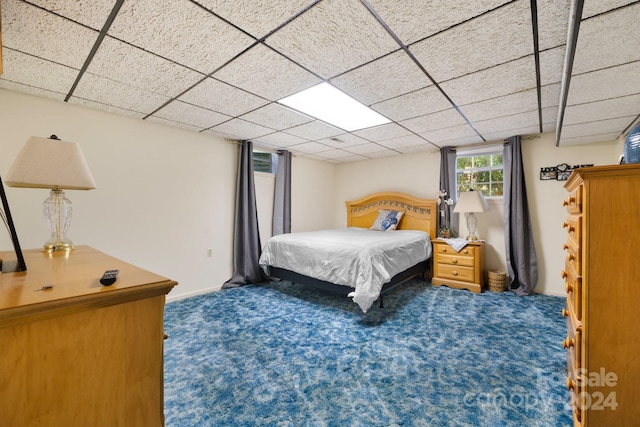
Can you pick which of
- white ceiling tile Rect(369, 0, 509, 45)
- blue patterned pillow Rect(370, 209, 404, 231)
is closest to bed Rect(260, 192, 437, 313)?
blue patterned pillow Rect(370, 209, 404, 231)

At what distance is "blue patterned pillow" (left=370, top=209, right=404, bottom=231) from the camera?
14.7 feet

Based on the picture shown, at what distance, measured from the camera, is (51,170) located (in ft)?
4.75

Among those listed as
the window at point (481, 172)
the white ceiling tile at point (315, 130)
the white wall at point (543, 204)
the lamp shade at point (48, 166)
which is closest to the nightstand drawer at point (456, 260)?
the white wall at point (543, 204)

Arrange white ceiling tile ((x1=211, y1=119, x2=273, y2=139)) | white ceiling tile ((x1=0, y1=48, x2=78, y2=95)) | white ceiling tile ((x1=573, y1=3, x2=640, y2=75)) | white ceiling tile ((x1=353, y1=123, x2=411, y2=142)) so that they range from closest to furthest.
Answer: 1. white ceiling tile ((x1=573, y1=3, x2=640, y2=75))
2. white ceiling tile ((x1=0, y1=48, x2=78, y2=95))
3. white ceiling tile ((x1=211, y1=119, x2=273, y2=139))
4. white ceiling tile ((x1=353, y1=123, x2=411, y2=142))

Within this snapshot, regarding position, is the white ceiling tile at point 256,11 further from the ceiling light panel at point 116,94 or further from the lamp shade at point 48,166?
the ceiling light panel at point 116,94

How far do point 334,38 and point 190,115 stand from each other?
1.94m

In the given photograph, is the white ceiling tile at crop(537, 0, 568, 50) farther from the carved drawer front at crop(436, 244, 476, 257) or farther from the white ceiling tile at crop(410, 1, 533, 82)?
the carved drawer front at crop(436, 244, 476, 257)

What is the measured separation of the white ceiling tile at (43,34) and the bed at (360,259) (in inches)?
98.7

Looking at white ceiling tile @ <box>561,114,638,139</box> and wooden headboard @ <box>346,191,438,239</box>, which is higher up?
white ceiling tile @ <box>561,114,638,139</box>

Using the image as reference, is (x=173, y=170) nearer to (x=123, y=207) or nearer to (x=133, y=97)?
(x=123, y=207)

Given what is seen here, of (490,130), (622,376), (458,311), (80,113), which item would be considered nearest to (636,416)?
(622,376)

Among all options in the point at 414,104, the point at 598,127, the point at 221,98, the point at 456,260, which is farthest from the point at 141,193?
the point at 598,127

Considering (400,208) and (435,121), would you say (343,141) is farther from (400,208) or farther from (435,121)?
(400,208)

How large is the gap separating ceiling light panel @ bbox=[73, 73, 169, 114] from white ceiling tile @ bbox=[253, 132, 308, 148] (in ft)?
4.46
